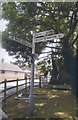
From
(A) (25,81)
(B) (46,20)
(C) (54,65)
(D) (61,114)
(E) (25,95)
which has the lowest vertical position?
(D) (61,114)

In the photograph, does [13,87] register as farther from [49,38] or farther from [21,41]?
[49,38]

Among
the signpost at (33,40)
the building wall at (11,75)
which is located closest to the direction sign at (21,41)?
the signpost at (33,40)

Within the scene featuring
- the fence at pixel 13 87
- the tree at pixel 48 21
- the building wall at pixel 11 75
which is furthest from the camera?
the tree at pixel 48 21

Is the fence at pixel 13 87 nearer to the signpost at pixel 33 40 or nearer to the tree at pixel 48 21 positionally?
the signpost at pixel 33 40

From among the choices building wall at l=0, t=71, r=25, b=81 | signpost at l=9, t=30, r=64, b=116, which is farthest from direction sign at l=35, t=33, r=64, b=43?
building wall at l=0, t=71, r=25, b=81

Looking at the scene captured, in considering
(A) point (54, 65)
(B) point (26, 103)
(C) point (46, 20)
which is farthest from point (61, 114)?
(C) point (46, 20)

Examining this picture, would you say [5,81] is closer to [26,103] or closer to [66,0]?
[26,103]

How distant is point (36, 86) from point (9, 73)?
1.14ft

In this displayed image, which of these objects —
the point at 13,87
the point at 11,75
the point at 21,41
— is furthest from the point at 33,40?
the point at 13,87

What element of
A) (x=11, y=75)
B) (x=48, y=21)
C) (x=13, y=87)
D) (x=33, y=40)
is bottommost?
(x=13, y=87)

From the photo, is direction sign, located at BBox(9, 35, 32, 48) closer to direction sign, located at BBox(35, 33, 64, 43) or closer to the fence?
direction sign, located at BBox(35, 33, 64, 43)

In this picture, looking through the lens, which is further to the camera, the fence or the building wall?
the fence

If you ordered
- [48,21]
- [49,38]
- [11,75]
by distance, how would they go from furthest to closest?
[48,21] → [49,38] → [11,75]

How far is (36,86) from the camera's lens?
2352 mm
